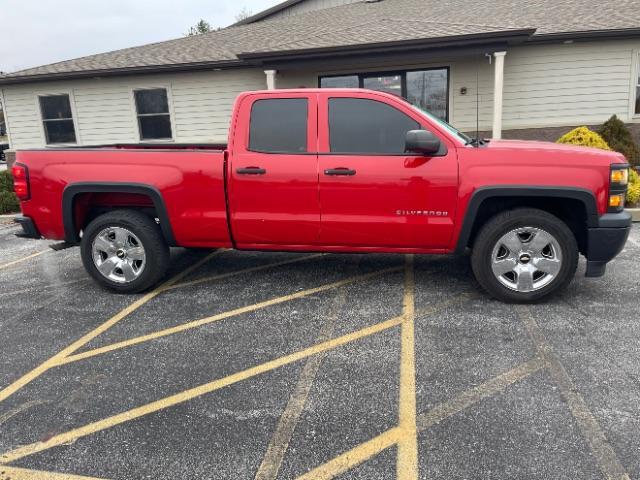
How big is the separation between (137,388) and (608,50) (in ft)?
42.8

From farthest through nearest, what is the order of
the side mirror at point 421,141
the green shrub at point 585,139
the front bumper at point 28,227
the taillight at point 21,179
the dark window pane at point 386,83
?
the dark window pane at point 386,83 < the green shrub at point 585,139 < the front bumper at point 28,227 < the taillight at point 21,179 < the side mirror at point 421,141

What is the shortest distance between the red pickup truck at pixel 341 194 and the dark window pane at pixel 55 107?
11771mm

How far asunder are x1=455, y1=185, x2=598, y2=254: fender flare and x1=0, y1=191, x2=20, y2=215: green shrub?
10162 millimetres

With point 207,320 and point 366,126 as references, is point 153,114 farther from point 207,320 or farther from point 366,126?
point 207,320

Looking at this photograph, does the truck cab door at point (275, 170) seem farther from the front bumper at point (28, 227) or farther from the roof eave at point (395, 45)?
the roof eave at point (395, 45)

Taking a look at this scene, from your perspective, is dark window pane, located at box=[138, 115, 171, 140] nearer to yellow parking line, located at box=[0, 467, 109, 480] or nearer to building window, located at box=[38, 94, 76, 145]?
building window, located at box=[38, 94, 76, 145]

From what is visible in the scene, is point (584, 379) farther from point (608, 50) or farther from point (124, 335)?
→ point (608, 50)

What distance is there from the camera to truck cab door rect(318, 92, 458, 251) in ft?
14.3

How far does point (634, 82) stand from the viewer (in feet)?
39.0

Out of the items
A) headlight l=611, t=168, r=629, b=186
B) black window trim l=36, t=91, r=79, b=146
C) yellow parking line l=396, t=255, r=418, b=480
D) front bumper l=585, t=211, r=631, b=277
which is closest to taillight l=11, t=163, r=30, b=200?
yellow parking line l=396, t=255, r=418, b=480

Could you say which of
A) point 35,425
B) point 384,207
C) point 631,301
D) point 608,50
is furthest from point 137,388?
point 608,50

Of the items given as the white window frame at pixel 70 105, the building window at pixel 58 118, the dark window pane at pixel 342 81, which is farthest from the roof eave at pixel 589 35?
the building window at pixel 58 118

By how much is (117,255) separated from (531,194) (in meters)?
4.04

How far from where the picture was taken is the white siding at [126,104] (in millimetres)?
13961
